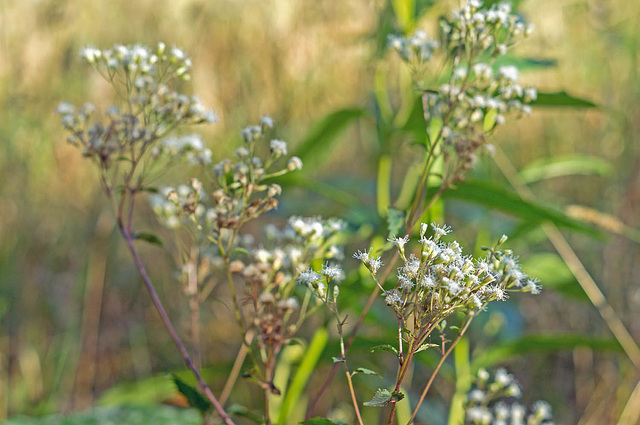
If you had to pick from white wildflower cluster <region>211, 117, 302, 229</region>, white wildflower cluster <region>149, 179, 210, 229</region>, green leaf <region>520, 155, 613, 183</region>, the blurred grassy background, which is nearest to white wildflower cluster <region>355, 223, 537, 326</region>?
white wildflower cluster <region>211, 117, 302, 229</region>

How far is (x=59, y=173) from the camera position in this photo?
132 inches

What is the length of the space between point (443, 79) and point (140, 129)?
0.75 meters

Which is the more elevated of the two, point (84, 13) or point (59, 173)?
point (84, 13)

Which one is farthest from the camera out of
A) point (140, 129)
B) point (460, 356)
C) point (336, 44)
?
point (336, 44)

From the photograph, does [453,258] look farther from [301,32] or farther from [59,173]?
[59,173]

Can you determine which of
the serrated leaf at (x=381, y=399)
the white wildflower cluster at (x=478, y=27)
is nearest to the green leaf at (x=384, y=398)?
the serrated leaf at (x=381, y=399)

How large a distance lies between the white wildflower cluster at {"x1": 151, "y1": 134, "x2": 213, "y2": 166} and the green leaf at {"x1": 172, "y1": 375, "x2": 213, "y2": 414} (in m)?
0.42

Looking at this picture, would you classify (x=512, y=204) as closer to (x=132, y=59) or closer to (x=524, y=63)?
(x=524, y=63)

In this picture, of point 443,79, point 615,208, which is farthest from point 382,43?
point 615,208

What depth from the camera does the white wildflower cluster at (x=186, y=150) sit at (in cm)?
119

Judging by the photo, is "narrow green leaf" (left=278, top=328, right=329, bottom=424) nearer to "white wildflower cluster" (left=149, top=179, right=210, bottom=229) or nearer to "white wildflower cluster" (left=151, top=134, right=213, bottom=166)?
"white wildflower cluster" (left=149, top=179, right=210, bottom=229)

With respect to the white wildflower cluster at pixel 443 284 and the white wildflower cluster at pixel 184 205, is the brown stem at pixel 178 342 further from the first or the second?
the white wildflower cluster at pixel 443 284

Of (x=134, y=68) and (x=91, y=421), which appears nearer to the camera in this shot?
(x=134, y=68)

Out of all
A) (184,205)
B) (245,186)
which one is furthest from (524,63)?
(184,205)
